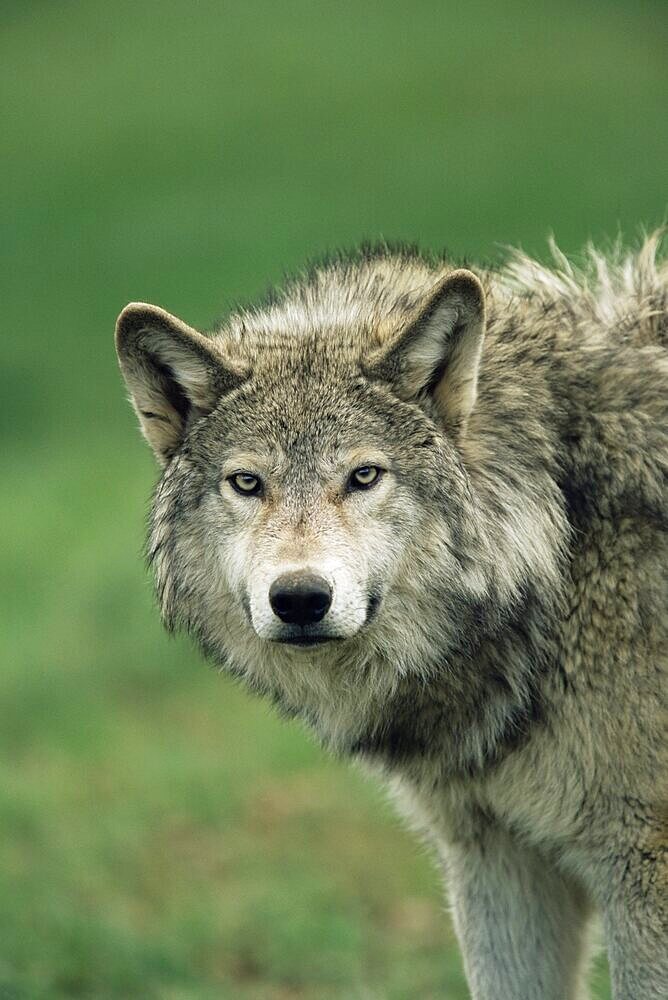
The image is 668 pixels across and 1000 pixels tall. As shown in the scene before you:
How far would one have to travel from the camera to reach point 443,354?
494 cm

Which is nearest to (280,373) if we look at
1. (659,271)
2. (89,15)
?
(659,271)

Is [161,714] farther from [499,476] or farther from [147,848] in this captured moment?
[499,476]

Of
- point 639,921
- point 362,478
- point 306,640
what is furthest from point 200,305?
point 306,640

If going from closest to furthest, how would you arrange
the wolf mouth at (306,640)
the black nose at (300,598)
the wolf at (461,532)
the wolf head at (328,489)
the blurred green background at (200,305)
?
1. the black nose at (300,598)
2. the wolf mouth at (306,640)
3. the wolf head at (328,489)
4. the wolf at (461,532)
5. the blurred green background at (200,305)

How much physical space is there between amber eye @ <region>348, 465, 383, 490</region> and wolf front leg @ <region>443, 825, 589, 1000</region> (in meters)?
1.42

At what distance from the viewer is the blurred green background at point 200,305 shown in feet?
24.2

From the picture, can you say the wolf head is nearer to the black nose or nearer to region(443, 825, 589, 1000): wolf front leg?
the black nose

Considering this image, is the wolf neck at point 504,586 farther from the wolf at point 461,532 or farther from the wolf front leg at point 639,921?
the wolf front leg at point 639,921

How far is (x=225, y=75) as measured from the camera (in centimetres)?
2783

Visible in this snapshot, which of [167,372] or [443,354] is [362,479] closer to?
[443,354]

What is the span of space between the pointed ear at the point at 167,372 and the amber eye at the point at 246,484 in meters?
0.30

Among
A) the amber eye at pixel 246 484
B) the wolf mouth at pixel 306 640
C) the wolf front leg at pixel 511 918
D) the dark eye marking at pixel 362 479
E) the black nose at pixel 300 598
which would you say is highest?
the dark eye marking at pixel 362 479

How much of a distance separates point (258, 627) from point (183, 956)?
2817 mm

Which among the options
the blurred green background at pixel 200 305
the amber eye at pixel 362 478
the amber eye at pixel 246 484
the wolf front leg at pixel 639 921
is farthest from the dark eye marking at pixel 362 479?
the blurred green background at pixel 200 305
